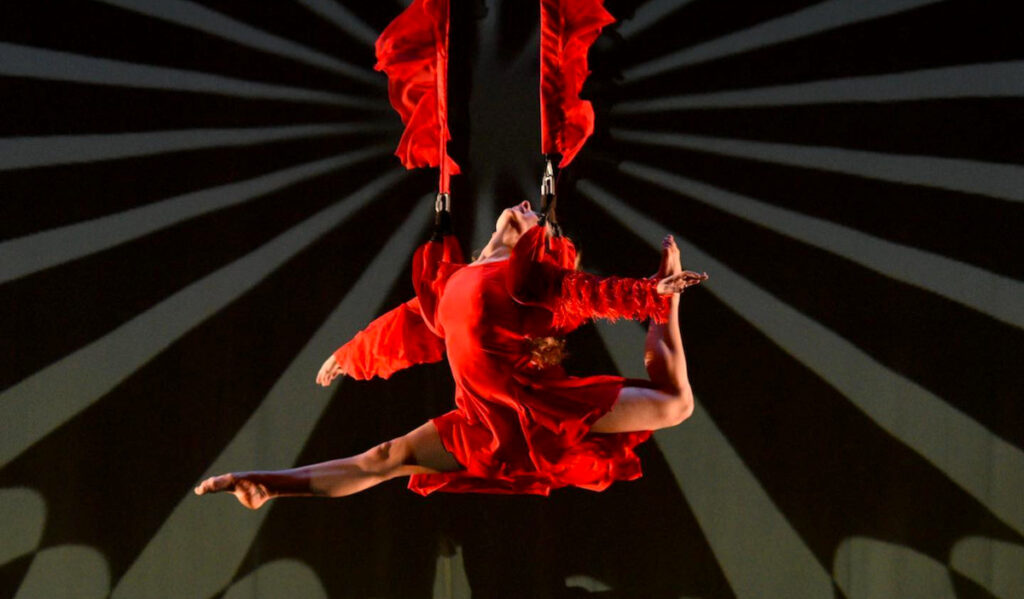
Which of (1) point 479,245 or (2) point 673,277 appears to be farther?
(1) point 479,245

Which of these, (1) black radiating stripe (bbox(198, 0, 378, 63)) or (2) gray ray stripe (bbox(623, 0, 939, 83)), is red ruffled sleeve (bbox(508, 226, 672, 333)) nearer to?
(2) gray ray stripe (bbox(623, 0, 939, 83))

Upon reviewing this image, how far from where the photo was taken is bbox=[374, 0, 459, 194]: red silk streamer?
2383mm

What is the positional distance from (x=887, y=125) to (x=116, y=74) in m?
2.28

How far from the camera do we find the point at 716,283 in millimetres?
2992

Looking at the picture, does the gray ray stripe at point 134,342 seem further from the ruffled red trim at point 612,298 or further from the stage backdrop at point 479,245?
the ruffled red trim at point 612,298

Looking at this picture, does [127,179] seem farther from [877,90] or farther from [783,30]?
[877,90]

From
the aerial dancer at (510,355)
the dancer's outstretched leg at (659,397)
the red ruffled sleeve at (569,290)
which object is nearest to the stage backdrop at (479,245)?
the aerial dancer at (510,355)

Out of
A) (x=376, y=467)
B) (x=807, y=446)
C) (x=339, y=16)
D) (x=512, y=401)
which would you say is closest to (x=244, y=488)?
(x=376, y=467)

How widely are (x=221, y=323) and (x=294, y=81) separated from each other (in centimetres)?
75

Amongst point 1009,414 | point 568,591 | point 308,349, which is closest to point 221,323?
point 308,349

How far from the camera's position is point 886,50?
9.87ft

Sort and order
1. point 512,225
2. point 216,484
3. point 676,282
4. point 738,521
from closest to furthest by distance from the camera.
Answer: point 676,282 → point 216,484 → point 512,225 → point 738,521

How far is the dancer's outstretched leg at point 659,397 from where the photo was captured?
229 cm

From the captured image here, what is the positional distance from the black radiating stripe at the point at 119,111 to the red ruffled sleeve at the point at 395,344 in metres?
0.89
